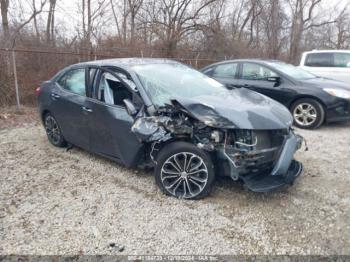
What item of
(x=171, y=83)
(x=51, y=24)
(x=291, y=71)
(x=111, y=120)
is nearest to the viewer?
(x=111, y=120)

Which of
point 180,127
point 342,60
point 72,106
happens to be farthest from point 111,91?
point 342,60

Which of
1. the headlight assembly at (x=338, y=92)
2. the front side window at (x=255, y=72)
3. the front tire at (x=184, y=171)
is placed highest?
the front side window at (x=255, y=72)

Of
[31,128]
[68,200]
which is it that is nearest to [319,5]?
[31,128]

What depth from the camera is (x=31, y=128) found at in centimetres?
643

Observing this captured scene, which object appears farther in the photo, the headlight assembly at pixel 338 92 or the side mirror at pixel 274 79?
the side mirror at pixel 274 79

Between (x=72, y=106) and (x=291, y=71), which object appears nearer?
(x=72, y=106)

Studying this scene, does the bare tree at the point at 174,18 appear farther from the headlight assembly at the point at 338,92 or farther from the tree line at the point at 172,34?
the headlight assembly at the point at 338,92

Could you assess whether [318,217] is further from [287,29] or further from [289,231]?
[287,29]

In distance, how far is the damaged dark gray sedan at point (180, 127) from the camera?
3.09 meters

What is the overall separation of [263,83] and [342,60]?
3917 mm

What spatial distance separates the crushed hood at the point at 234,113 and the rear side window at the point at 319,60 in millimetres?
6527

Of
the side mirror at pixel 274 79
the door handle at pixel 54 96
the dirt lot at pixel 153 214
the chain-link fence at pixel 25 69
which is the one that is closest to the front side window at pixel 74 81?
the door handle at pixel 54 96

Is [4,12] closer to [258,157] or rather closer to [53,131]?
[53,131]

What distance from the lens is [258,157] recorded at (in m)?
3.06
